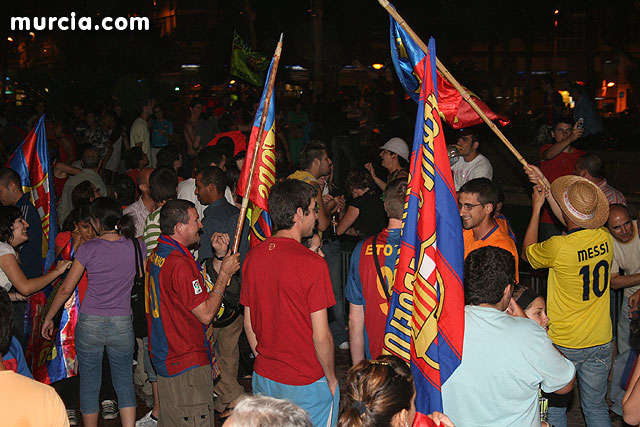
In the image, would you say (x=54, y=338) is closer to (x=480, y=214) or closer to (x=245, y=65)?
(x=480, y=214)

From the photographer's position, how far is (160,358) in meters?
5.18

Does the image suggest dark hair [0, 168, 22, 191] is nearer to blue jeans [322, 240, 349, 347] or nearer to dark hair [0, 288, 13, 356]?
blue jeans [322, 240, 349, 347]

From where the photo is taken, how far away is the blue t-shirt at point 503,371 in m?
3.40

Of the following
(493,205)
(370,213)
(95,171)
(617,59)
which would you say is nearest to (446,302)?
(493,205)

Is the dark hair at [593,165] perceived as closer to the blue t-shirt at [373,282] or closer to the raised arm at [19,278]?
the blue t-shirt at [373,282]

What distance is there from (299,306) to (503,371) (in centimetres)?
133

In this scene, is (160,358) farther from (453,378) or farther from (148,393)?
(453,378)

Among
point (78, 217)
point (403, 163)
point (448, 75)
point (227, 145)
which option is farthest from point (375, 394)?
point (227, 145)

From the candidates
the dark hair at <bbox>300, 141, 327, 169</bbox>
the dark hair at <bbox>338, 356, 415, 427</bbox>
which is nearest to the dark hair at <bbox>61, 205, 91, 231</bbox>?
the dark hair at <bbox>300, 141, 327, 169</bbox>

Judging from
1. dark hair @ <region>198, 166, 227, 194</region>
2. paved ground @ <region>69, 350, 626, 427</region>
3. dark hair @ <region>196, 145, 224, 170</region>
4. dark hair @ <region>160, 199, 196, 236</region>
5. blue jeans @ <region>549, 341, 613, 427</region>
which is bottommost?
paved ground @ <region>69, 350, 626, 427</region>

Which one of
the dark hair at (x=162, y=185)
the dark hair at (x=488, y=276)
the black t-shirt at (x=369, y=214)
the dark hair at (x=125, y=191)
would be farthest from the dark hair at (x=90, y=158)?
the dark hair at (x=488, y=276)

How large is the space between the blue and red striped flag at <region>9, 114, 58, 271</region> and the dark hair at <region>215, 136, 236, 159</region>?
2042mm

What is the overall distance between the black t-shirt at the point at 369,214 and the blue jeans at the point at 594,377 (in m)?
2.71

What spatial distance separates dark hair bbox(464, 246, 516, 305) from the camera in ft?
11.9
